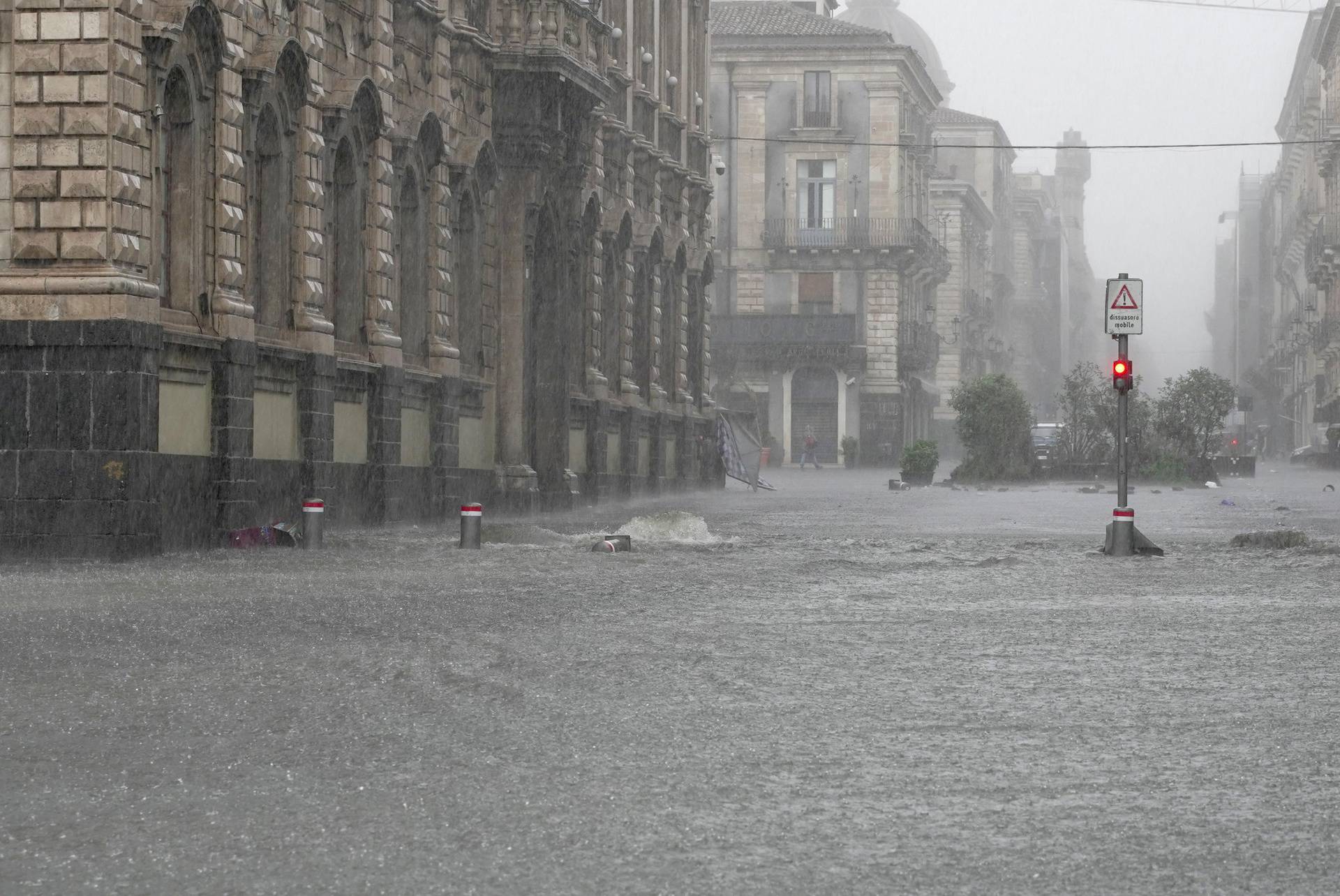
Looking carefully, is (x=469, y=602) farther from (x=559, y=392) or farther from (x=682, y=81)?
(x=682, y=81)

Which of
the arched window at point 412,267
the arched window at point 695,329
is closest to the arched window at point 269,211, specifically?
the arched window at point 412,267

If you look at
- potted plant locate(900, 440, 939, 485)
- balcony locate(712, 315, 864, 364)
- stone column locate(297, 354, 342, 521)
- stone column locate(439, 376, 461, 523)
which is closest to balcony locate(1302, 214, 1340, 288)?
balcony locate(712, 315, 864, 364)

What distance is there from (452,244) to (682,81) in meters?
16.2

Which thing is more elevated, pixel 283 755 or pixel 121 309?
pixel 121 309

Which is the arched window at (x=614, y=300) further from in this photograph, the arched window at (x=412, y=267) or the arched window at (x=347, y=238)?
the arched window at (x=347, y=238)

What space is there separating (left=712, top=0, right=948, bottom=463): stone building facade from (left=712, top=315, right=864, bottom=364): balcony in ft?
0.11

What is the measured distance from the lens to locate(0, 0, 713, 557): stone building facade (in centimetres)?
1702

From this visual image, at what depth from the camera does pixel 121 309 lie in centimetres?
1698

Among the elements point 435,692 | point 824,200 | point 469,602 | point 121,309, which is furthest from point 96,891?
point 824,200

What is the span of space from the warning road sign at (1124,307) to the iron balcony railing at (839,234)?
6030cm

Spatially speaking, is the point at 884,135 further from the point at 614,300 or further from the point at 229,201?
the point at 229,201

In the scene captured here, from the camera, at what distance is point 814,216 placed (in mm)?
80875

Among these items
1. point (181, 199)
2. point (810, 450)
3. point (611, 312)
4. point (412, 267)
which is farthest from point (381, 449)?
point (810, 450)

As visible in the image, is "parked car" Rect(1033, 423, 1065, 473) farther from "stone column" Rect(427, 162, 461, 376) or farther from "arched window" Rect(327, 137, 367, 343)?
"arched window" Rect(327, 137, 367, 343)
